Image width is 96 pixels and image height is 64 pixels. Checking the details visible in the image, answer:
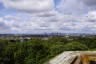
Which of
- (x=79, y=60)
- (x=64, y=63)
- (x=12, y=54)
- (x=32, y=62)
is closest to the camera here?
(x=64, y=63)

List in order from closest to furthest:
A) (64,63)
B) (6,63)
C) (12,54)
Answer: (64,63) < (6,63) < (12,54)

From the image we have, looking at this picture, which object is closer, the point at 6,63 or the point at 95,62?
the point at 95,62

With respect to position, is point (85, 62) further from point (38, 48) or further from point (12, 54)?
point (12, 54)

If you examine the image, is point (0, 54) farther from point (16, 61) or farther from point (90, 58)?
point (90, 58)

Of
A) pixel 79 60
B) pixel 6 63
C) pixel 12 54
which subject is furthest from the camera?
pixel 12 54

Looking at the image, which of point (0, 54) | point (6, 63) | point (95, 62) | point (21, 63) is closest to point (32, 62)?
point (21, 63)

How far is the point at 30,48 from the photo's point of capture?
Result: 34.7 meters

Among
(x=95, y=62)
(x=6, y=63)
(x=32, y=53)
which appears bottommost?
(x=6, y=63)

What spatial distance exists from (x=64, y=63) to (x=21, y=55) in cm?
→ 3082

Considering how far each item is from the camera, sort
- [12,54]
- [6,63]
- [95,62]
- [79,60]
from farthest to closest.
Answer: [12,54]
[6,63]
[95,62]
[79,60]

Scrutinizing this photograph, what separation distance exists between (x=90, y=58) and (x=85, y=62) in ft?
0.81

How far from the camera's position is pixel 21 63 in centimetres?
3353

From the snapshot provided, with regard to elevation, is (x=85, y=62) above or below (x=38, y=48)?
above

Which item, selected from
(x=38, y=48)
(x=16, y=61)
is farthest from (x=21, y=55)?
(x=38, y=48)
